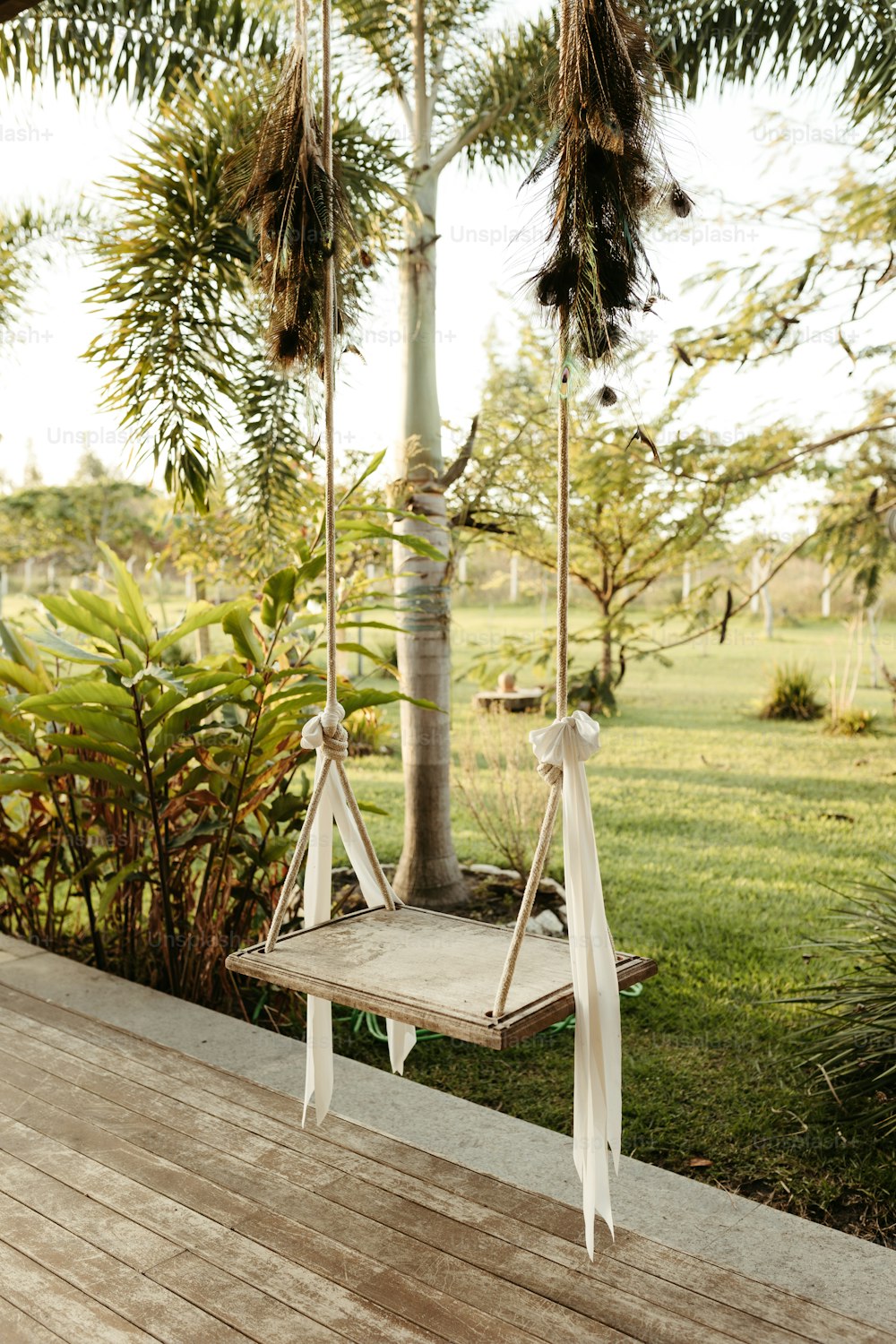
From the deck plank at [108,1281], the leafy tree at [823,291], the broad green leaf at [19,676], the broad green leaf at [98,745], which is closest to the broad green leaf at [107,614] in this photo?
the broad green leaf at [98,745]

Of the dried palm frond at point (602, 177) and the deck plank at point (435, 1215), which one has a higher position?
the dried palm frond at point (602, 177)

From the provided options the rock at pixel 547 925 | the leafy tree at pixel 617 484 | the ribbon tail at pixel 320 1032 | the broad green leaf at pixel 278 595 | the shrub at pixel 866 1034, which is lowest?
the rock at pixel 547 925

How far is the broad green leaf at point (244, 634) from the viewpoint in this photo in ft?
9.77

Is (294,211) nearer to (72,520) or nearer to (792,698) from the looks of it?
(792,698)

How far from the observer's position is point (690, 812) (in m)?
6.65

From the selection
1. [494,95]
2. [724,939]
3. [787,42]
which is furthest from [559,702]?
[494,95]

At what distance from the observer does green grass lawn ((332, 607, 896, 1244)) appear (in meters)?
2.61

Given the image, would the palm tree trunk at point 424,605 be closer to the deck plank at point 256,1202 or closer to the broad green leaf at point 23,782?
the broad green leaf at point 23,782

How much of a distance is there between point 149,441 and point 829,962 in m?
3.07

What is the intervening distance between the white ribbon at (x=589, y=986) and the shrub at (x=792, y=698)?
8963 mm

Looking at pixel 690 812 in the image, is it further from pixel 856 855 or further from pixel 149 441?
pixel 149 441

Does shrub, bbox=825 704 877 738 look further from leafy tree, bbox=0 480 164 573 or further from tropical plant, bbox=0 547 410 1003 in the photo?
leafy tree, bbox=0 480 164 573

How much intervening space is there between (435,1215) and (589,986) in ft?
1.87

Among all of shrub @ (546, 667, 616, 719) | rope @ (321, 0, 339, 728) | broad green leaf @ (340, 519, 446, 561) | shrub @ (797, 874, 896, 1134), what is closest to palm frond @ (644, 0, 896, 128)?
broad green leaf @ (340, 519, 446, 561)
